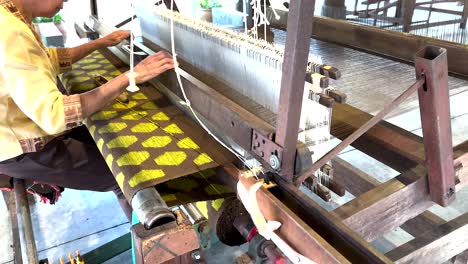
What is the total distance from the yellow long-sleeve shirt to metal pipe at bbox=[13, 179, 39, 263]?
12.6 inches

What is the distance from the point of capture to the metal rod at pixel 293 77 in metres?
0.83

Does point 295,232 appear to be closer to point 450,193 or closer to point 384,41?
point 450,193

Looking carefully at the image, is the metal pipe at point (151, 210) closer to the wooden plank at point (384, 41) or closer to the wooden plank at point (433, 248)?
the wooden plank at point (433, 248)

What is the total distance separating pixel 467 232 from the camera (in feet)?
5.03

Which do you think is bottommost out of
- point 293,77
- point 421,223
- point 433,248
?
point 421,223

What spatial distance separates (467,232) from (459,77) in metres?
0.62

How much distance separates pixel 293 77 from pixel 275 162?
20 centimetres

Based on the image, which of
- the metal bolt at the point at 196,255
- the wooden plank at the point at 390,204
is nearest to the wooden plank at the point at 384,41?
the wooden plank at the point at 390,204

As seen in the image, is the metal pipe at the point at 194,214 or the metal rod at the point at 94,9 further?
the metal rod at the point at 94,9

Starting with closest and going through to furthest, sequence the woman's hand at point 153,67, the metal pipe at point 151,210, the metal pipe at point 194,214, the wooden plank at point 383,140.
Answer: the metal pipe at point 151,210, the wooden plank at point 383,140, the woman's hand at point 153,67, the metal pipe at point 194,214

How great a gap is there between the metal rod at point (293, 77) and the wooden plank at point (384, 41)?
1.15m

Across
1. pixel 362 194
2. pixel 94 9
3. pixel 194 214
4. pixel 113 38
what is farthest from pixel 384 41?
pixel 94 9

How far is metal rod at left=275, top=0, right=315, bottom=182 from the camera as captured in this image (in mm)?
834

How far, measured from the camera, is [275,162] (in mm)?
947
